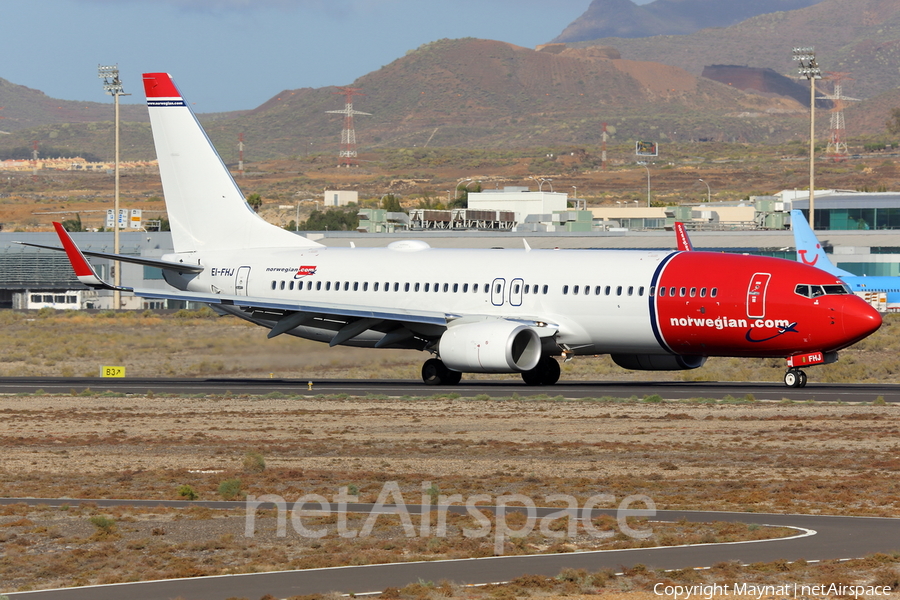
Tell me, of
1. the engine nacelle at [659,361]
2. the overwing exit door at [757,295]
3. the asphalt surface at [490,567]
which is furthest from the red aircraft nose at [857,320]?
the asphalt surface at [490,567]

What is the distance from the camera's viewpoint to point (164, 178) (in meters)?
46.6

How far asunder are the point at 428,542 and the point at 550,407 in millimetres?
17396

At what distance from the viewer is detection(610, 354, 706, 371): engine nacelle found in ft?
127

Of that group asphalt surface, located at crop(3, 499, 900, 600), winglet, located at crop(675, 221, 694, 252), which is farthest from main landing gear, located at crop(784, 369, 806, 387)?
asphalt surface, located at crop(3, 499, 900, 600)

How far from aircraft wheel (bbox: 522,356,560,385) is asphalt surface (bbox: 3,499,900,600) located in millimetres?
23738

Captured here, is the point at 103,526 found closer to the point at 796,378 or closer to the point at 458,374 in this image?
the point at 458,374

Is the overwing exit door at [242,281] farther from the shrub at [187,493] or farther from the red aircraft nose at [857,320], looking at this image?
the shrub at [187,493]

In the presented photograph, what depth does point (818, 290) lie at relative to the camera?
34875 millimetres

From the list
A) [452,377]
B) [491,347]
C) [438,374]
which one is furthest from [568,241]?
[491,347]

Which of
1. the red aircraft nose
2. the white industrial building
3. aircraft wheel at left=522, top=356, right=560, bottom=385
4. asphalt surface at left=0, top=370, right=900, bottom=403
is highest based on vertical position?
the white industrial building

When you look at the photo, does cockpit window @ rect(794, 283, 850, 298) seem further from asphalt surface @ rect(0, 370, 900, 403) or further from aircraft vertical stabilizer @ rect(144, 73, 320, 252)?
aircraft vertical stabilizer @ rect(144, 73, 320, 252)

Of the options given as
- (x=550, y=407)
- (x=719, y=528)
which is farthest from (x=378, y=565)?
(x=550, y=407)

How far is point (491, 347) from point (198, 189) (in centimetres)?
1461

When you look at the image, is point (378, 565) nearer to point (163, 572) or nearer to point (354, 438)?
point (163, 572)
